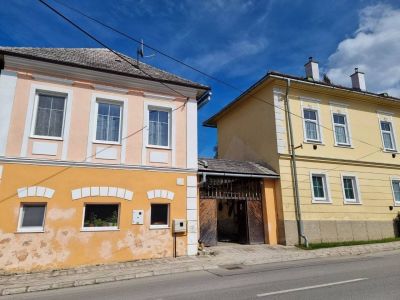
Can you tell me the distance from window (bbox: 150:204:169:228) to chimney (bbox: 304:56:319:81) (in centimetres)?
1189

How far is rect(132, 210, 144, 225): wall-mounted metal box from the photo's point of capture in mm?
10625

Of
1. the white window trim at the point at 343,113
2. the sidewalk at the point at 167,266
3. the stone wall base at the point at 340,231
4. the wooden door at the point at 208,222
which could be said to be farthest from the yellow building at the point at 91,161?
the white window trim at the point at 343,113

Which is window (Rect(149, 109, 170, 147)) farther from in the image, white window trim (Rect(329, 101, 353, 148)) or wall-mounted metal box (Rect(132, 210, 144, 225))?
white window trim (Rect(329, 101, 353, 148))

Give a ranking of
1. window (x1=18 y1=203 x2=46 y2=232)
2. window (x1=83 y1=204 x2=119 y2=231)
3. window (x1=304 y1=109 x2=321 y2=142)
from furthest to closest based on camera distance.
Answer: window (x1=304 y1=109 x2=321 y2=142) < window (x1=83 y1=204 x2=119 y2=231) < window (x1=18 y1=203 x2=46 y2=232)

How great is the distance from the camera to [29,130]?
395 inches

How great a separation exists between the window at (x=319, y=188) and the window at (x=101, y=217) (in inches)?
369

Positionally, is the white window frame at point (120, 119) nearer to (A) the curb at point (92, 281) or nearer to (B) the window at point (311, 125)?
(A) the curb at point (92, 281)

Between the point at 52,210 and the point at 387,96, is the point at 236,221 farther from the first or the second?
the point at 387,96

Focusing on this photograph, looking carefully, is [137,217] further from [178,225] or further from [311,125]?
[311,125]

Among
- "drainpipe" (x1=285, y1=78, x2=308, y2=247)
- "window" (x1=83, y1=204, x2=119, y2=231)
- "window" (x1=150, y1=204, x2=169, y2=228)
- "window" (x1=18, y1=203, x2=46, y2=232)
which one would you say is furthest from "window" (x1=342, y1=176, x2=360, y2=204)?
"window" (x1=18, y1=203, x2=46, y2=232)

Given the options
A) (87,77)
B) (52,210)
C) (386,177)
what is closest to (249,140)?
(386,177)

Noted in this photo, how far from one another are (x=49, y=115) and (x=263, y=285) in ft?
28.5

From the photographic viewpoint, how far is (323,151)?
50.8 ft

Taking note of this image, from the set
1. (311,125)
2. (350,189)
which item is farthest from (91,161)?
(350,189)
